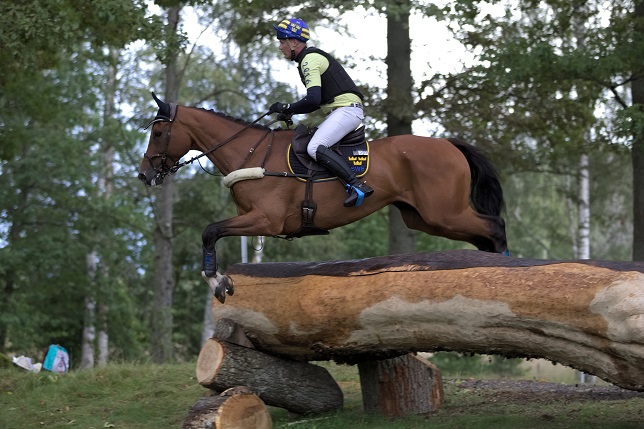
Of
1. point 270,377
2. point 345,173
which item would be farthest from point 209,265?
point 345,173

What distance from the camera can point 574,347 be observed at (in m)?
5.83

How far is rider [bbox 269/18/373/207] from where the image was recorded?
779 centimetres

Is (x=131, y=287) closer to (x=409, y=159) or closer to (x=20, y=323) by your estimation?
(x=20, y=323)

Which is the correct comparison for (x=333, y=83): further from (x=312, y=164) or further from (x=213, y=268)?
(x=213, y=268)

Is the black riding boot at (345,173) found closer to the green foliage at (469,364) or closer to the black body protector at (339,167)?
the black body protector at (339,167)

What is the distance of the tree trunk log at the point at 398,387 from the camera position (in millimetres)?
7891

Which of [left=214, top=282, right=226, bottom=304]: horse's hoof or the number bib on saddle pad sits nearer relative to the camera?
[left=214, top=282, right=226, bottom=304]: horse's hoof

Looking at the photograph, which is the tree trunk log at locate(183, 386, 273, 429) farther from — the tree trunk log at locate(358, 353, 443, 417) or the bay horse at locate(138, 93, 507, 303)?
the bay horse at locate(138, 93, 507, 303)

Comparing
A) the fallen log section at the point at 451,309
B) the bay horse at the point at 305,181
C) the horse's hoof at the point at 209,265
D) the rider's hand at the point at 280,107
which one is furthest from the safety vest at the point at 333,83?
the horse's hoof at the point at 209,265

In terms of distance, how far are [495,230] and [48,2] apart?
629 centimetres

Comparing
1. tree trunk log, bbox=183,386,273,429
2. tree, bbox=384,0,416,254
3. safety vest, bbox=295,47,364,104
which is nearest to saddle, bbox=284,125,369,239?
safety vest, bbox=295,47,364,104

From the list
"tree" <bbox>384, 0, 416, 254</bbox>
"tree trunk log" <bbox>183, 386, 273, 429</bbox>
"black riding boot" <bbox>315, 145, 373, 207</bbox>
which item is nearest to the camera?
"tree trunk log" <bbox>183, 386, 273, 429</bbox>

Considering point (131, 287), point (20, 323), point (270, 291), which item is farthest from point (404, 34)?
point (131, 287)

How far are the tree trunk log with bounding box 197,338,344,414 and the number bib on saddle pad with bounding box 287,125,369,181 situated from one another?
5.52ft
